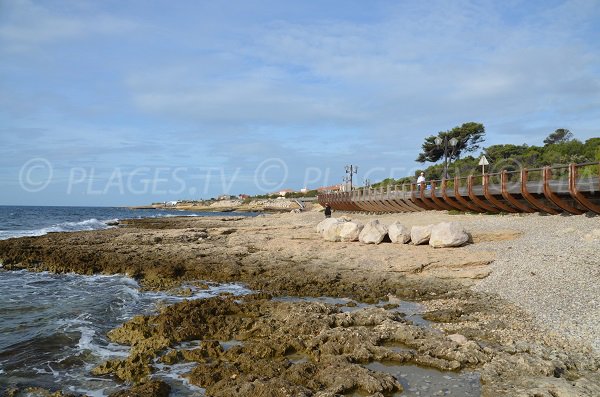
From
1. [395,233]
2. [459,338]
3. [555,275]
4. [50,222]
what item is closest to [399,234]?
[395,233]

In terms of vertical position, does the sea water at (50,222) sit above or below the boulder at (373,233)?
below

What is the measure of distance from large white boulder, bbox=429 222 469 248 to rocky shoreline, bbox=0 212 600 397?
13.4 inches

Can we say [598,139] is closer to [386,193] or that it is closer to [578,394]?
[386,193]

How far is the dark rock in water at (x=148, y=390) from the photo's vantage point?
214 inches

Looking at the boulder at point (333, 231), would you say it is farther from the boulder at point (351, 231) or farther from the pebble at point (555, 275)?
the pebble at point (555, 275)

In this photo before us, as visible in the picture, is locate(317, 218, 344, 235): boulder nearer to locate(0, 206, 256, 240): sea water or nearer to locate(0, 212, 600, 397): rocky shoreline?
locate(0, 212, 600, 397): rocky shoreline

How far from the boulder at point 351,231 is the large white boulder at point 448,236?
3177 millimetres

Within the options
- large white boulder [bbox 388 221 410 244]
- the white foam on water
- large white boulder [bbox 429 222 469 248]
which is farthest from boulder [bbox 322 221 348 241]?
the white foam on water

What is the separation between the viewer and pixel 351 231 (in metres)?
16.5

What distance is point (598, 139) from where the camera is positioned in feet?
156

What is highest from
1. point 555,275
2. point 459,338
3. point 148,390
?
point 555,275

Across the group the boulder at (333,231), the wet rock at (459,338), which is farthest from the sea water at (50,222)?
the wet rock at (459,338)

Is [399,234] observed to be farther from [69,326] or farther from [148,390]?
[148,390]

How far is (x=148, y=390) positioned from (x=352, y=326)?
11.9 ft
